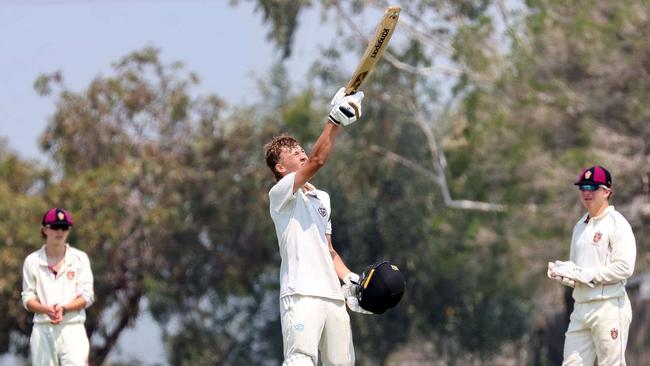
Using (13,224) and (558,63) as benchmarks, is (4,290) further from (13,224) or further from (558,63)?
(558,63)

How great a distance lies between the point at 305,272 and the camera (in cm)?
939

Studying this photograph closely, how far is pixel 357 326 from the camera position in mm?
40094

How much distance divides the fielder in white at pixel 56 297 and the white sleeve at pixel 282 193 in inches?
138

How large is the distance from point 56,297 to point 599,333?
486cm

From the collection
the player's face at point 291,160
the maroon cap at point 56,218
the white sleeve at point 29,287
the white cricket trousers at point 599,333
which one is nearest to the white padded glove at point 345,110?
the player's face at point 291,160

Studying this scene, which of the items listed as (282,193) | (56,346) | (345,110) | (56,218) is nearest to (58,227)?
(56,218)

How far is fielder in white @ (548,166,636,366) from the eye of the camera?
10773 mm

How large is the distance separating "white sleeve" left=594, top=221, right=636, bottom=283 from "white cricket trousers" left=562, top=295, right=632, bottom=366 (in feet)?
0.88

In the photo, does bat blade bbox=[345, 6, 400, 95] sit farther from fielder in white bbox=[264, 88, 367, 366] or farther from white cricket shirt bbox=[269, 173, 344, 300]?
white cricket shirt bbox=[269, 173, 344, 300]

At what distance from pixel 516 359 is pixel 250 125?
13036mm

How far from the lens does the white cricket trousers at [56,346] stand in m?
12.4

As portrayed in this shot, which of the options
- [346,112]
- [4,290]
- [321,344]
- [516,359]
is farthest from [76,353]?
[516,359]

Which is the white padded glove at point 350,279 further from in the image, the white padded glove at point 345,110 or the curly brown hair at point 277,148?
the white padded glove at point 345,110

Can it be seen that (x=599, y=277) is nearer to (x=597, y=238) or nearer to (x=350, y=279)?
(x=597, y=238)
